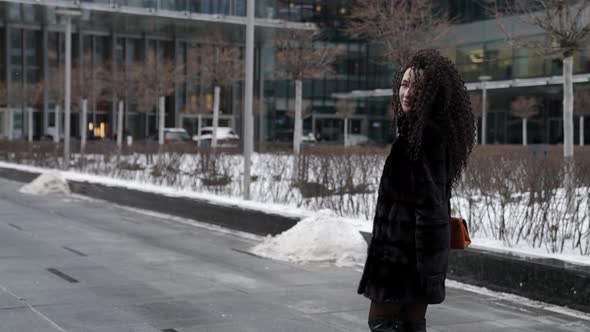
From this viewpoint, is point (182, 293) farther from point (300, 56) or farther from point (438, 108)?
point (300, 56)

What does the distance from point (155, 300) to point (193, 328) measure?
1.37 m

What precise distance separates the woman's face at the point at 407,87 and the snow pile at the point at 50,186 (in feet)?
64.3

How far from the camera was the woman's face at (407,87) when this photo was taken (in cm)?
415

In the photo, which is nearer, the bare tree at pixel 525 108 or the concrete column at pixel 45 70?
the bare tree at pixel 525 108

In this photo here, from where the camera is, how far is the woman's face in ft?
13.6

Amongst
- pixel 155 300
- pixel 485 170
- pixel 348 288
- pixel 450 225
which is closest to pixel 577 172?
pixel 485 170

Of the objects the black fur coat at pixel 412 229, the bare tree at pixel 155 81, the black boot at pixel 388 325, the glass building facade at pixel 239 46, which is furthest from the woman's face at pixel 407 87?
the glass building facade at pixel 239 46

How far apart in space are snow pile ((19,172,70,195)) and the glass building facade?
27.0 m

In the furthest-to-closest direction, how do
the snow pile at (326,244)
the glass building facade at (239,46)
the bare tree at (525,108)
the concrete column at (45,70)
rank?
the concrete column at (45,70)
the glass building facade at (239,46)
the bare tree at (525,108)
the snow pile at (326,244)

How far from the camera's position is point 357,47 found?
230 ft

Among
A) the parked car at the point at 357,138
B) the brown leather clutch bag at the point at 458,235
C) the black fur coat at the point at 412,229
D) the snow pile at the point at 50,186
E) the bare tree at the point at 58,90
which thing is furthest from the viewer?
the parked car at the point at 357,138

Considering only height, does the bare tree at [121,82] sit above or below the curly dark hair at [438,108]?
above

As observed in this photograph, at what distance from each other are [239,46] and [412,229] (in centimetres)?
6194

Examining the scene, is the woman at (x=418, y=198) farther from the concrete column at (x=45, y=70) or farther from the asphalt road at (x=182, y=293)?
the concrete column at (x=45, y=70)
